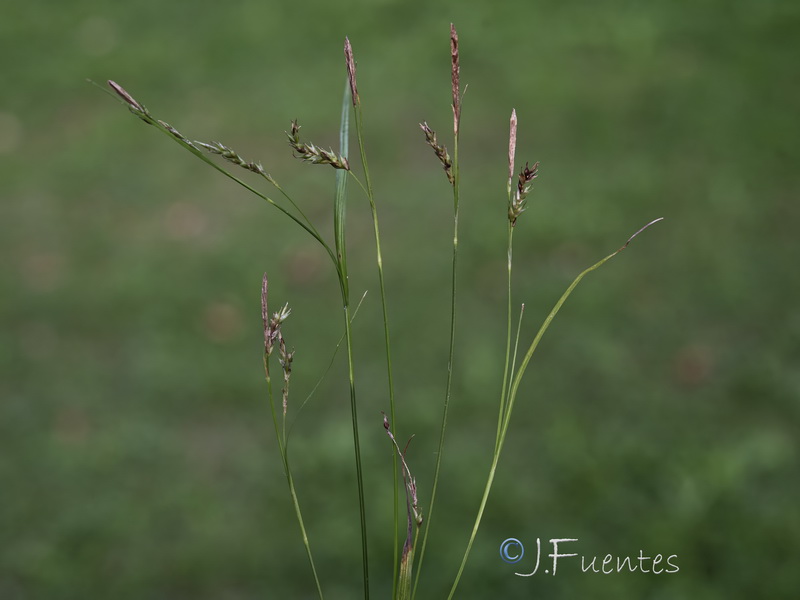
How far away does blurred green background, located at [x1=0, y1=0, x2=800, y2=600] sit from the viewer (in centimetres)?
281

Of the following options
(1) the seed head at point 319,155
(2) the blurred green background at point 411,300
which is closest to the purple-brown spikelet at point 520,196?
(1) the seed head at point 319,155

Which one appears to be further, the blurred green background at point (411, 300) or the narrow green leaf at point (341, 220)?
the blurred green background at point (411, 300)

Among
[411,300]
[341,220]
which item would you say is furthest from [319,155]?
[411,300]

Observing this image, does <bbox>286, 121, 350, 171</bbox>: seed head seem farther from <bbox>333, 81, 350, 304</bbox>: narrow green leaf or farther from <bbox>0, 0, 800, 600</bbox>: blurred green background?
<bbox>0, 0, 800, 600</bbox>: blurred green background

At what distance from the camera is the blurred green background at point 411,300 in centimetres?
281

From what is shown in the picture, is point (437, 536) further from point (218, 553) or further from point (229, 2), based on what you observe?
point (229, 2)

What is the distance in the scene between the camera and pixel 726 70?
4812mm

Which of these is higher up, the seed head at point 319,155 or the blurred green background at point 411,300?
the blurred green background at point 411,300

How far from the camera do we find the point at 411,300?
3793mm

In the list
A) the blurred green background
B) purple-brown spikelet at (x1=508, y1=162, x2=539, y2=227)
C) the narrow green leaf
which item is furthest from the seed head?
the blurred green background

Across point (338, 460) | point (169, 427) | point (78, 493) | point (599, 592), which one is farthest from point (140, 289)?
point (599, 592)

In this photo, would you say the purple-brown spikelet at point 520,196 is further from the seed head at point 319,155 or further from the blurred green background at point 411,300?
the blurred green background at point 411,300

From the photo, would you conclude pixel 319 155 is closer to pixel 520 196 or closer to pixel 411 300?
pixel 520 196

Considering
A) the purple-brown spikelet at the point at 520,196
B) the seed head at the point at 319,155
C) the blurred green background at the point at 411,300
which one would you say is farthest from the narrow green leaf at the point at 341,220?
the blurred green background at the point at 411,300
